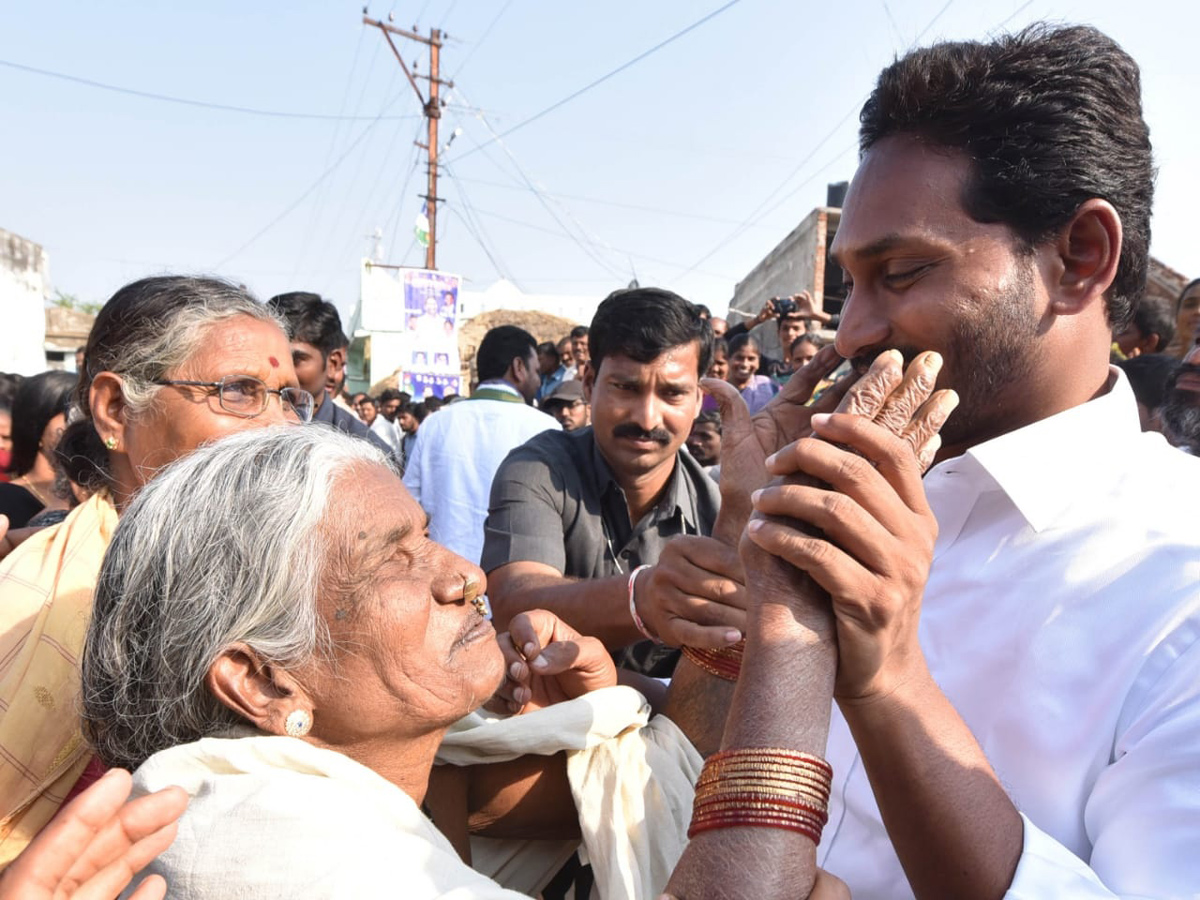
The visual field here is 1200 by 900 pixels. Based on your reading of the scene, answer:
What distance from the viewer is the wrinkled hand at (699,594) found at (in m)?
1.90

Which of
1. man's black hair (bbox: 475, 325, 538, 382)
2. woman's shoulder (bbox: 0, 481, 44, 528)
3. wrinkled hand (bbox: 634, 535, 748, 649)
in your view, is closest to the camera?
wrinkled hand (bbox: 634, 535, 748, 649)

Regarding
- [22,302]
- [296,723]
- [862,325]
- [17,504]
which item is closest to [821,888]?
[862,325]

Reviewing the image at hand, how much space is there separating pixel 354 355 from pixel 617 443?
30.0m

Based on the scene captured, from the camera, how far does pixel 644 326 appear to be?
12.2 ft

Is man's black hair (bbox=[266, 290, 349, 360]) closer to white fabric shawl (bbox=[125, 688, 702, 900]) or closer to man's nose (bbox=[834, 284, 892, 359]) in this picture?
white fabric shawl (bbox=[125, 688, 702, 900])

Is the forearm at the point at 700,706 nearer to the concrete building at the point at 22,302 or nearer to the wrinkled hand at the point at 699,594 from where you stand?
the wrinkled hand at the point at 699,594

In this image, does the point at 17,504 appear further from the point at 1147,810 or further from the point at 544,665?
the point at 1147,810

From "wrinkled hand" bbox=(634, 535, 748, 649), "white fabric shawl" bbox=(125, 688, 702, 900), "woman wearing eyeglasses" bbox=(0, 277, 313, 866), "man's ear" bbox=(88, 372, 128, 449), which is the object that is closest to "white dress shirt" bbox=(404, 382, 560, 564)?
"woman wearing eyeglasses" bbox=(0, 277, 313, 866)

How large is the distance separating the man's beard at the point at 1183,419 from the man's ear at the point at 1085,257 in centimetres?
241

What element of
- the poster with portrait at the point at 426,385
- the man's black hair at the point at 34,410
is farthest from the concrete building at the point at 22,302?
the man's black hair at the point at 34,410

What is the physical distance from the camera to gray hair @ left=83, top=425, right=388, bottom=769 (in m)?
1.77

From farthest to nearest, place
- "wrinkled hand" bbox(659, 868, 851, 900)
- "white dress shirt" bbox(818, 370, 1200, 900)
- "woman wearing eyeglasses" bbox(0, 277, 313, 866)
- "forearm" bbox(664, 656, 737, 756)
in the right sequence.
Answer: "forearm" bbox(664, 656, 737, 756)
"woman wearing eyeglasses" bbox(0, 277, 313, 866)
"white dress shirt" bbox(818, 370, 1200, 900)
"wrinkled hand" bbox(659, 868, 851, 900)

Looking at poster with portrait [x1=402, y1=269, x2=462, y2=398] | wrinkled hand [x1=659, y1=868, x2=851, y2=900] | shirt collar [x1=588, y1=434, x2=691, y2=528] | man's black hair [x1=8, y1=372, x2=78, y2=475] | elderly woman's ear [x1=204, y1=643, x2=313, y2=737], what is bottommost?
poster with portrait [x1=402, y1=269, x2=462, y2=398]

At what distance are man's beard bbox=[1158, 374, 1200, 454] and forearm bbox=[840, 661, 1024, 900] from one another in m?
2.98
